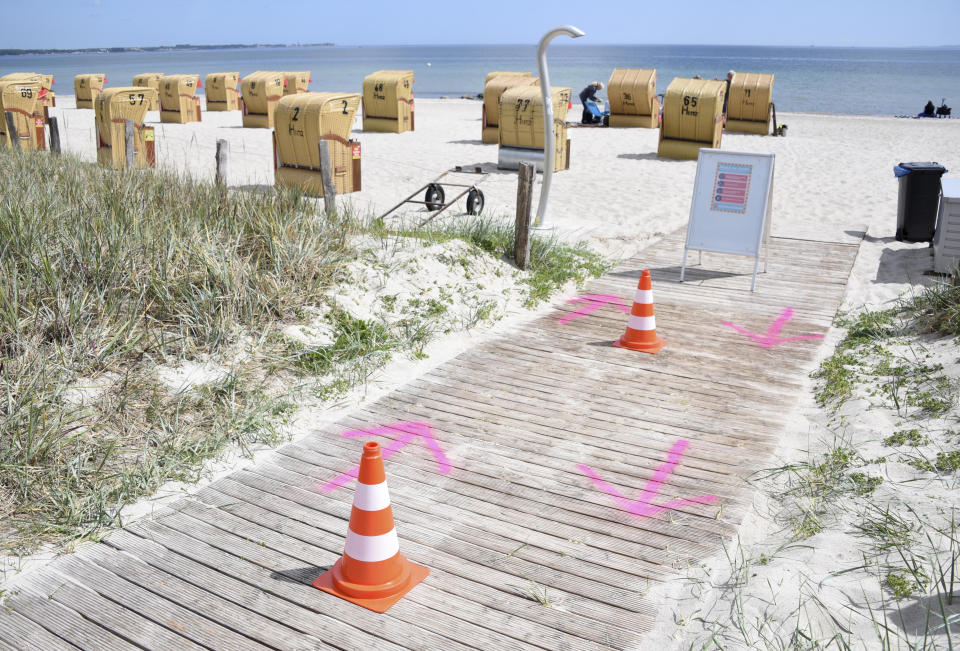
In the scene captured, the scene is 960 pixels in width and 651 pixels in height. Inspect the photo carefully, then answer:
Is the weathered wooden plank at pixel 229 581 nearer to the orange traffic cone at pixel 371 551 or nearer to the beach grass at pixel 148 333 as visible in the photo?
the orange traffic cone at pixel 371 551

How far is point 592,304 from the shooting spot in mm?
7625

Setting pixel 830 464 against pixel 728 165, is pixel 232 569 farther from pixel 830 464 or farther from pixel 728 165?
pixel 728 165

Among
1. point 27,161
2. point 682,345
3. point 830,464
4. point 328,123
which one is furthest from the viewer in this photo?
point 328,123

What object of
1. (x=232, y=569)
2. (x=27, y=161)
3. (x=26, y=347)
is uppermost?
(x=27, y=161)

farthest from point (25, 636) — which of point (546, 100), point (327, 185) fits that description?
point (546, 100)

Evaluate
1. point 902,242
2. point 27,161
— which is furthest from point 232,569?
point 902,242

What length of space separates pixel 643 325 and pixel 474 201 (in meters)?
5.60

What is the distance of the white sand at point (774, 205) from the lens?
326 cm

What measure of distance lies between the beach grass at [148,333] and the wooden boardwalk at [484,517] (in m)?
0.41

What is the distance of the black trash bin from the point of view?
9.21m

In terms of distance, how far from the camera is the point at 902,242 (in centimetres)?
984

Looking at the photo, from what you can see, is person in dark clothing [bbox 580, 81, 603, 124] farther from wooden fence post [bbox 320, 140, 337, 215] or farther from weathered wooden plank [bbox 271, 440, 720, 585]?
weathered wooden plank [bbox 271, 440, 720, 585]

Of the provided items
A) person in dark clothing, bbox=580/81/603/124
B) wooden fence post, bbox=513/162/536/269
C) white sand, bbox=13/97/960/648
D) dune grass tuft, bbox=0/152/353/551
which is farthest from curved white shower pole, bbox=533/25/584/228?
person in dark clothing, bbox=580/81/603/124

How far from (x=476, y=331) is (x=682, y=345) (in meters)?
1.80
